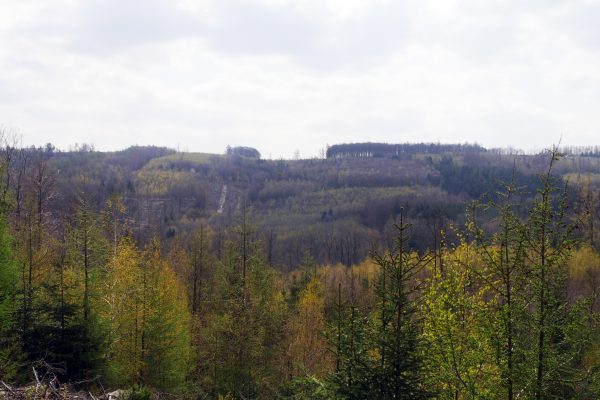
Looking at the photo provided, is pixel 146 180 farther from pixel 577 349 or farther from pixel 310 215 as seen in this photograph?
pixel 577 349

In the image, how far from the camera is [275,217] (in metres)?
127

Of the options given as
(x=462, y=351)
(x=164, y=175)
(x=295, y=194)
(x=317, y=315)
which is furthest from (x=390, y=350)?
(x=164, y=175)

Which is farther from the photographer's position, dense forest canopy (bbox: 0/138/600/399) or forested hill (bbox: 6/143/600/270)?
forested hill (bbox: 6/143/600/270)

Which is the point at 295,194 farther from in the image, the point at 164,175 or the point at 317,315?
the point at 317,315

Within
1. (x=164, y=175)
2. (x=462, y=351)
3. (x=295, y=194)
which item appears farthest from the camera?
(x=164, y=175)

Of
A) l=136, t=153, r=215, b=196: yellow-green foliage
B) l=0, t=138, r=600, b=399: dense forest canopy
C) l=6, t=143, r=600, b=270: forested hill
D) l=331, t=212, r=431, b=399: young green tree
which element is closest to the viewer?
l=0, t=138, r=600, b=399: dense forest canopy

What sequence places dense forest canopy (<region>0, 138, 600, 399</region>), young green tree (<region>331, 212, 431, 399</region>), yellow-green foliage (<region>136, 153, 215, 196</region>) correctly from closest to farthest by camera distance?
dense forest canopy (<region>0, 138, 600, 399</region>)
young green tree (<region>331, 212, 431, 399</region>)
yellow-green foliage (<region>136, 153, 215, 196</region>)

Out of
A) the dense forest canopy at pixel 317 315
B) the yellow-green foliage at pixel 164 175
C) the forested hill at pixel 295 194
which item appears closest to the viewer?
the dense forest canopy at pixel 317 315

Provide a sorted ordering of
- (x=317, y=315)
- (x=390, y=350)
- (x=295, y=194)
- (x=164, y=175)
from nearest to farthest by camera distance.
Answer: (x=390, y=350) < (x=317, y=315) < (x=295, y=194) < (x=164, y=175)

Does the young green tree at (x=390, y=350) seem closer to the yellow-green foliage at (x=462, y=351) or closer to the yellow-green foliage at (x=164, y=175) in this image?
the yellow-green foliage at (x=462, y=351)

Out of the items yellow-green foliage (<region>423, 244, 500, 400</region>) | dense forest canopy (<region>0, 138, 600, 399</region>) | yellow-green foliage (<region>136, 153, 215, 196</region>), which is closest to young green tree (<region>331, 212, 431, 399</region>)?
dense forest canopy (<region>0, 138, 600, 399</region>)

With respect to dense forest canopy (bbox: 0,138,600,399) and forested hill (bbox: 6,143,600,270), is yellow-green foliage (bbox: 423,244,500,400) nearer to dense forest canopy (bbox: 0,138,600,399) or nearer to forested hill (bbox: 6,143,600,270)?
dense forest canopy (bbox: 0,138,600,399)

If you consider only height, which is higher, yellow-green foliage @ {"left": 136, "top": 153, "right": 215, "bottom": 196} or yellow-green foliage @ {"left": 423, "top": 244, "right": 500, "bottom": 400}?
yellow-green foliage @ {"left": 136, "top": 153, "right": 215, "bottom": 196}

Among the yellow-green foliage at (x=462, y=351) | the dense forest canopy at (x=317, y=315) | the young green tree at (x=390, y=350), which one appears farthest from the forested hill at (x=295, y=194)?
the young green tree at (x=390, y=350)
